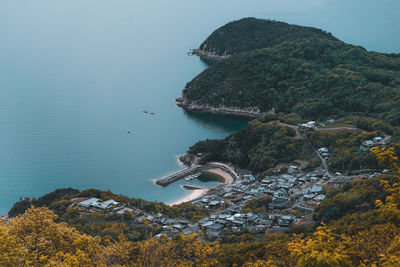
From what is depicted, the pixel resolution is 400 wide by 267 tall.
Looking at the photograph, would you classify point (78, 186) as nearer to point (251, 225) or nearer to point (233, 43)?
point (251, 225)

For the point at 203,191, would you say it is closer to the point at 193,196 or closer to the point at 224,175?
the point at 193,196

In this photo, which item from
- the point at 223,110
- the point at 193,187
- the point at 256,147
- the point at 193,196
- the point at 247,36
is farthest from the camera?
the point at 247,36

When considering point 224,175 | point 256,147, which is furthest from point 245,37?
point 224,175

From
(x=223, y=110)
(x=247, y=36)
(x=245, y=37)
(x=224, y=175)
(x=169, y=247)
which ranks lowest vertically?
(x=169, y=247)

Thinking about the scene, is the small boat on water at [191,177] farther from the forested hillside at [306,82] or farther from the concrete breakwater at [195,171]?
the forested hillside at [306,82]

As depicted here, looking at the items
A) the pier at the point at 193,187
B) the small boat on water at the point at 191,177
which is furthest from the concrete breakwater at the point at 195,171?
the pier at the point at 193,187

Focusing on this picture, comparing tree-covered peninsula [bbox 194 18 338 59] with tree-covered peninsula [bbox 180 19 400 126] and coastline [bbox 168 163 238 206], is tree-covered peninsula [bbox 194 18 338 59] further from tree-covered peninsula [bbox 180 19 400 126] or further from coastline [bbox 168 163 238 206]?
coastline [bbox 168 163 238 206]

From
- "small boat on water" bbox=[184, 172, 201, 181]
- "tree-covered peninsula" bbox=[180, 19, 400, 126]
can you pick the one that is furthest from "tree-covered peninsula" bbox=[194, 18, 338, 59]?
"small boat on water" bbox=[184, 172, 201, 181]
